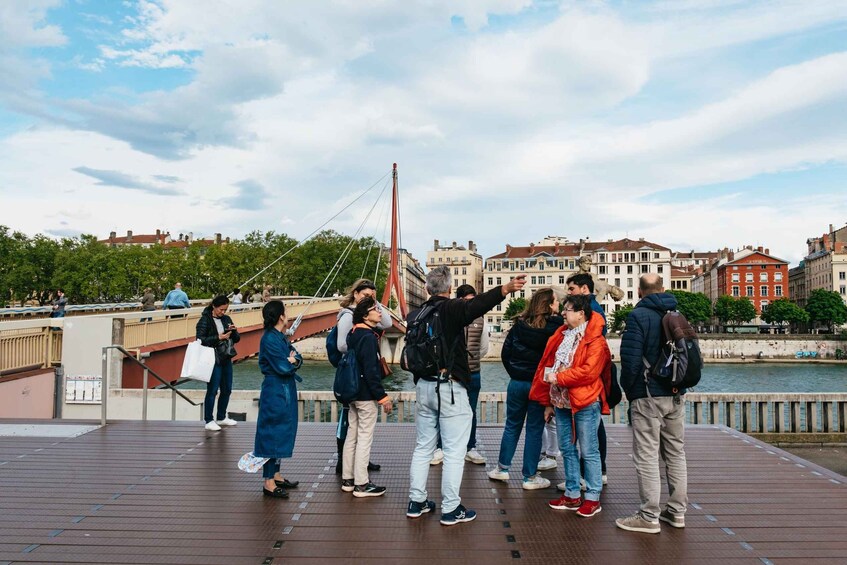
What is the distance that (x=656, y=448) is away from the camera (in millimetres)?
5188

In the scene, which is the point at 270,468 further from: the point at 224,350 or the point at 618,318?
the point at 618,318

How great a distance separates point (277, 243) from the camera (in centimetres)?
8275

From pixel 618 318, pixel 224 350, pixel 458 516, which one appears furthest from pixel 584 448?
pixel 618 318

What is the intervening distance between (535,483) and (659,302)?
2.14 metres

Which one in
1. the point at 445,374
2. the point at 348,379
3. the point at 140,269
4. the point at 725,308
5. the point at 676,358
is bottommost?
the point at 348,379

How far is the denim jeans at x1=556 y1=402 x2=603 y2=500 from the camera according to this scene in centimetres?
549

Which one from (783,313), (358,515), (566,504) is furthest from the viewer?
(783,313)

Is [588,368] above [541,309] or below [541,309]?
below

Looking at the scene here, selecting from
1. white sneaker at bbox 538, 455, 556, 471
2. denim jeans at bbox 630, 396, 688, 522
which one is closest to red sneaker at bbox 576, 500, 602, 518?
denim jeans at bbox 630, 396, 688, 522

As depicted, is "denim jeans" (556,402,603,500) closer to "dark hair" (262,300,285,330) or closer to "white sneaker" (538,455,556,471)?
"white sneaker" (538,455,556,471)

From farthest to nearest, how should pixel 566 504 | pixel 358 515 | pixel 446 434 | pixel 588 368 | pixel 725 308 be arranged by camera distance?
pixel 725 308, pixel 566 504, pixel 358 515, pixel 588 368, pixel 446 434

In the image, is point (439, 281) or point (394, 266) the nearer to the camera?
point (439, 281)

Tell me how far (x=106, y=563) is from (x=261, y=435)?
72.2 inches

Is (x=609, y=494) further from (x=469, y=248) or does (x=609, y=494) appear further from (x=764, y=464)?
(x=469, y=248)
